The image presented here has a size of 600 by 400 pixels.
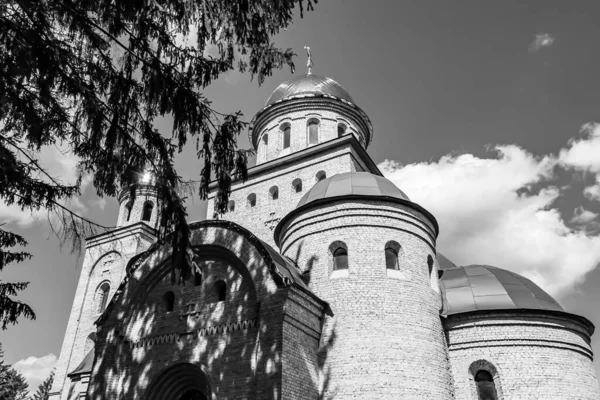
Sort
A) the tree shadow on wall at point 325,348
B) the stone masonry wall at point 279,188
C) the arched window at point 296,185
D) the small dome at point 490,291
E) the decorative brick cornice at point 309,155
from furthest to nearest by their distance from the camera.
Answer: the arched window at point 296,185 < the decorative brick cornice at point 309,155 < the stone masonry wall at point 279,188 < the small dome at point 490,291 < the tree shadow on wall at point 325,348

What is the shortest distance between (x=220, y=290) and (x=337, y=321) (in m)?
2.58

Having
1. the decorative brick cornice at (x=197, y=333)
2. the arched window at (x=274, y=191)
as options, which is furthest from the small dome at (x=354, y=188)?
the arched window at (x=274, y=191)

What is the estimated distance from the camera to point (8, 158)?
18.4ft

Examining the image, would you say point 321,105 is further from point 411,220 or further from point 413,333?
point 413,333

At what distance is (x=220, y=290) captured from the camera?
416 inches

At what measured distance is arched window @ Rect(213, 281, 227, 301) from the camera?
10.5 meters

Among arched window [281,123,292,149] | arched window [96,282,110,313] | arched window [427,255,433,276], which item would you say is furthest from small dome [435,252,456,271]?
arched window [96,282,110,313]

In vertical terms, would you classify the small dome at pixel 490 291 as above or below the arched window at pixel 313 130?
below

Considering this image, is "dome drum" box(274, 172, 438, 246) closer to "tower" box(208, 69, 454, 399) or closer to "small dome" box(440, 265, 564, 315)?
"tower" box(208, 69, 454, 399)

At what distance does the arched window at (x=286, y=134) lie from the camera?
19047 millimetres

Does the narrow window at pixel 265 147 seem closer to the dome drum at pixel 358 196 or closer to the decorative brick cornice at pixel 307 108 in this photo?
the decorative brick cornice at pixel 307 108

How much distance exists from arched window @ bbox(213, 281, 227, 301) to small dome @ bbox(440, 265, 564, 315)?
216 inches

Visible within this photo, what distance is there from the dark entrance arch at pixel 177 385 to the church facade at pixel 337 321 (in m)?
0.03

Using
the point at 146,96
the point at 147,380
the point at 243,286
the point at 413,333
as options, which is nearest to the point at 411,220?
the point at 413,333
